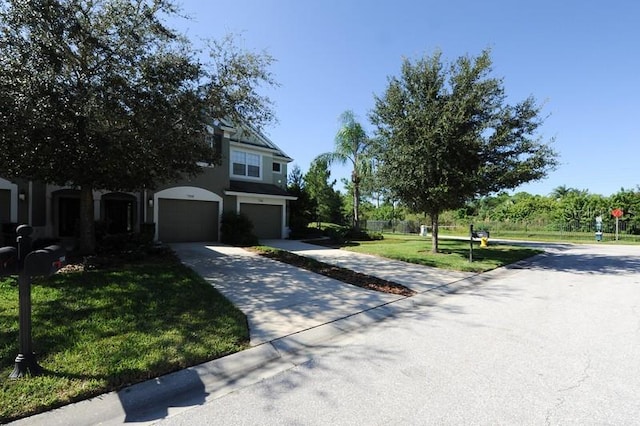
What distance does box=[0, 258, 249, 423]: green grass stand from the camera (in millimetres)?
3328

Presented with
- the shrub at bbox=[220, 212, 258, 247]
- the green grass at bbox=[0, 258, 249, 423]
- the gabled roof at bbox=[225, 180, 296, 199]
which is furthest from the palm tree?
the green grass at bbox=[0, 258, 249, 423]

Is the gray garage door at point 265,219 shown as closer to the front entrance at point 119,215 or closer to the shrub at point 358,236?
the shrub at point 358,236

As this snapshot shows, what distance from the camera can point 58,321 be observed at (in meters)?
4.92

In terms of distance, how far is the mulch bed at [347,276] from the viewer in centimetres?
806

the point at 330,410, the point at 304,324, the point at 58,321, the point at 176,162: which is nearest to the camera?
the point at 330,410

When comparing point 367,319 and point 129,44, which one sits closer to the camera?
point 367,319

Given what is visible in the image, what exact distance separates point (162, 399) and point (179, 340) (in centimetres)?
119

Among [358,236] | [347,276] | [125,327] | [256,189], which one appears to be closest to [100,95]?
[125,327]

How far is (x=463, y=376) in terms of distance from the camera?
12.4 ft

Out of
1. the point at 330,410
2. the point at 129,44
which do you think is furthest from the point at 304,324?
the point at 129,44

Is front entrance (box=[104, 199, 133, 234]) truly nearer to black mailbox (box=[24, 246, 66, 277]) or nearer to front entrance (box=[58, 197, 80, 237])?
front entrance (box=[58, 197, 80, 237])

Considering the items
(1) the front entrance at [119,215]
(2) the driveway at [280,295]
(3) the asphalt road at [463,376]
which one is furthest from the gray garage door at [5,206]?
(3) the asphalt road at [463,376]

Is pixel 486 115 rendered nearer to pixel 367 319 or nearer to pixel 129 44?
pixel 367 319

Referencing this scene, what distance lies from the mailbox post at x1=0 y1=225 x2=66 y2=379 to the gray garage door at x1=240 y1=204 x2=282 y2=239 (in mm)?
15039
